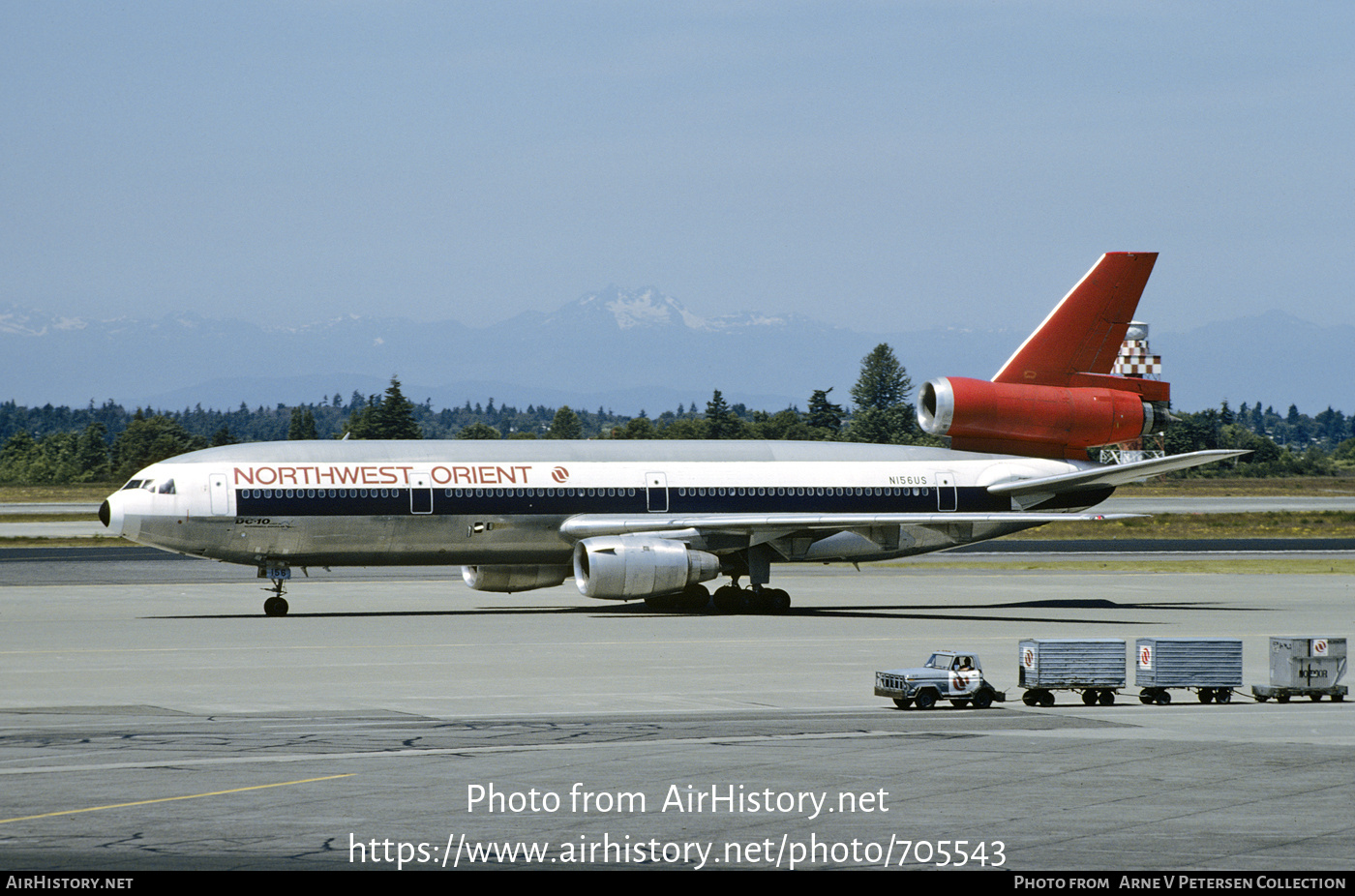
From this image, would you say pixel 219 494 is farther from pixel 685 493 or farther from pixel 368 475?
pixel 685 493

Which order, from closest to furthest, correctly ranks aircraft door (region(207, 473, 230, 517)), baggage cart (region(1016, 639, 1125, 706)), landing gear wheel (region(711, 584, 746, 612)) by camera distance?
baggage cart (region(1016, 639, 1125, 706))
aircraft door (region(207, 473, 230, 517))
landing gear wheel (region(711, 584, 746, 612))

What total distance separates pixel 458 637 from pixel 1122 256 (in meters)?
26.6

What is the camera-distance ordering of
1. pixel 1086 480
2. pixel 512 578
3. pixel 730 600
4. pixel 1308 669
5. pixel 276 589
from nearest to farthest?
pixel 1308 669 < pixel 276 589 < pixel 730 600 < pixel 512 578 < pixel 1086 480

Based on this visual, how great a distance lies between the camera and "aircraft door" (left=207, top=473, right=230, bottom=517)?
137 ft

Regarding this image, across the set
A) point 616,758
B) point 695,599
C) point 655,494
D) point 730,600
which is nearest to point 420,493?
point 655,494

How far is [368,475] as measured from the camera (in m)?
43.1

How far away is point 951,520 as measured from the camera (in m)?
44.6

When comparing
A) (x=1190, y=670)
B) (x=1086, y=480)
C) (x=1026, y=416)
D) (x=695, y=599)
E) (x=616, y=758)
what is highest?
(x=1026, y=416)

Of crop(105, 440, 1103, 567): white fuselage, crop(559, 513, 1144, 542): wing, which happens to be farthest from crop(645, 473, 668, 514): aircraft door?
crop(559, 513, 1144, 542): wing

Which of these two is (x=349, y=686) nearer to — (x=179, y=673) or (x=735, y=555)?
(x=179, y=673)

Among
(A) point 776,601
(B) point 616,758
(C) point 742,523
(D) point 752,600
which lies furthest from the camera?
(D) point 752,600

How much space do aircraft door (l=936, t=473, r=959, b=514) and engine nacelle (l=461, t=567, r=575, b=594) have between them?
1249 cm

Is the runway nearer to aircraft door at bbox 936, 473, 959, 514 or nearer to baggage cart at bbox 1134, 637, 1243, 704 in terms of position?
baggage cart at bbox 1134, 637, 1243, 704

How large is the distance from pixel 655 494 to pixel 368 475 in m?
8.88
